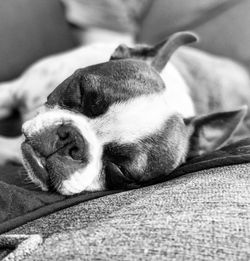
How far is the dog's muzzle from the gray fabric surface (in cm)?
19

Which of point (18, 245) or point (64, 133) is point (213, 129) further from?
point (18, 245)

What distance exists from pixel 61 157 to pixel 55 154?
2cm

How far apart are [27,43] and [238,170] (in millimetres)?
1461

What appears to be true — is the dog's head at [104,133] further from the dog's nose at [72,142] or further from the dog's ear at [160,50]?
the dog's ear at [160,50]

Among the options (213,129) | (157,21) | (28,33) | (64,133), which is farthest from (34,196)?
(157,21)

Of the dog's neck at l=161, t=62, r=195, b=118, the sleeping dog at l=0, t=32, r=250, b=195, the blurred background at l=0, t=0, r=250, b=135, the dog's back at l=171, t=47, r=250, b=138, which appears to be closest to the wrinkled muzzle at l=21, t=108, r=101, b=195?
the sleeping dog at l=0, t=32, r=250, b=195

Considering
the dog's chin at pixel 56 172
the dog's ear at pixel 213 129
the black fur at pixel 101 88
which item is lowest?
the dog's ear at pixel 213 129

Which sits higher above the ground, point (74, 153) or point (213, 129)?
point (74, 153)

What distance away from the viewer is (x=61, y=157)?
161cm

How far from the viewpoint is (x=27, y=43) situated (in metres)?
2.55

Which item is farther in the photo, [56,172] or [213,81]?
[213,81]

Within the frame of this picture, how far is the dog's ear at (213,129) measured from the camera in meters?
2.02

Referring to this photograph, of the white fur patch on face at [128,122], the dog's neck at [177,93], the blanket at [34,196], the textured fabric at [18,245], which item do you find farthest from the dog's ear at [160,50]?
the textured fabric at [18,245]

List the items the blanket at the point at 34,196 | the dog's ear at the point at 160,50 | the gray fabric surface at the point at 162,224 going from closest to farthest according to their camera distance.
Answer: the gray fabric surface at the point at 162,224 → the blanket at the point at 34,196 → the dog's ear at the point at 160,50
